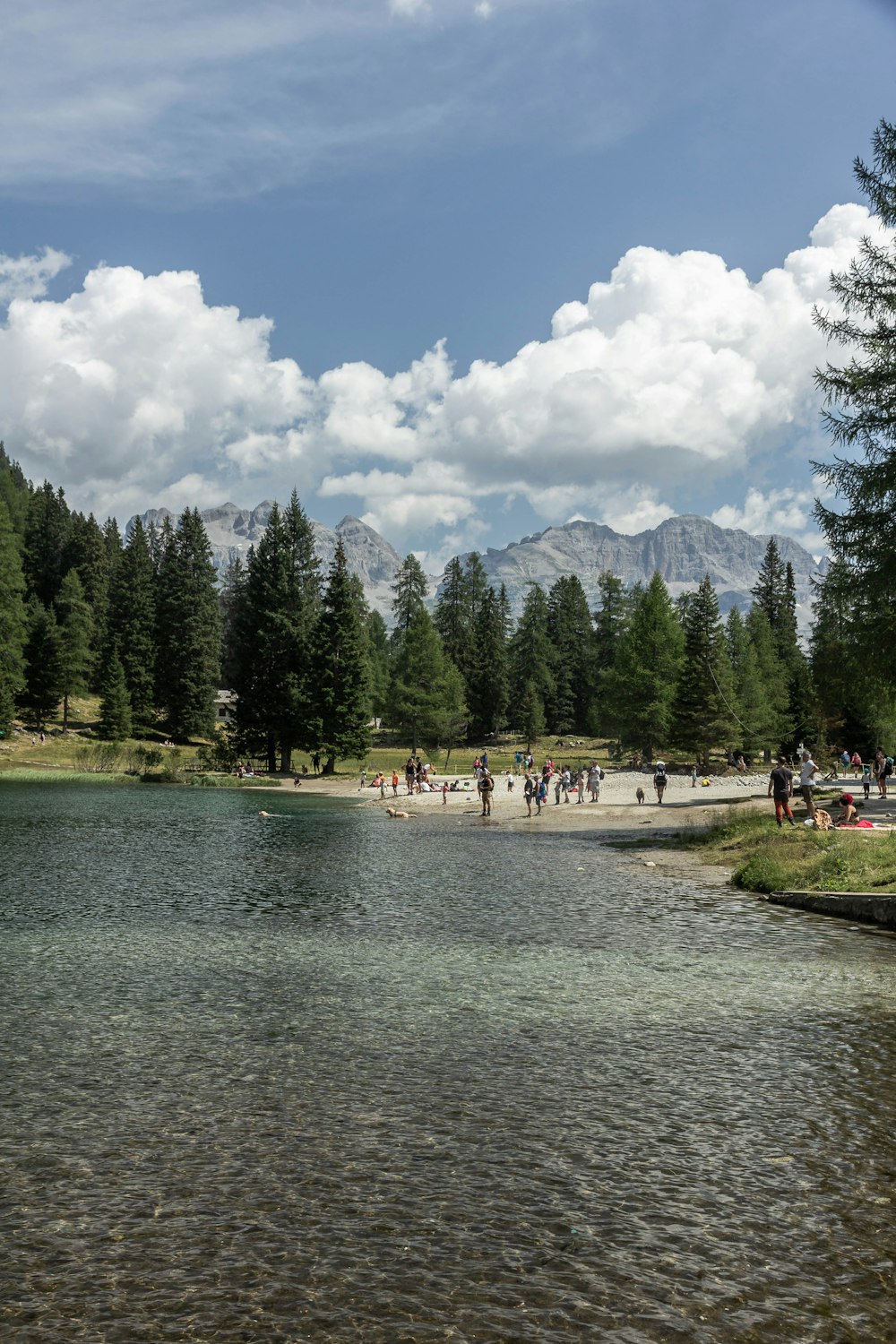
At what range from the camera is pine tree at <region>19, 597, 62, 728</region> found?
9838 centimetres

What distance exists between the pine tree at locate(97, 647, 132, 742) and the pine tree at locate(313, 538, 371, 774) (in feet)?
73.1

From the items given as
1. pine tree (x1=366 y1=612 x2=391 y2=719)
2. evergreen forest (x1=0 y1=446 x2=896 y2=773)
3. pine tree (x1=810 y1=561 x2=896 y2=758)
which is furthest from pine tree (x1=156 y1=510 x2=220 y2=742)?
pine tree (x1=810 y1=561 x2=896 y2=758)

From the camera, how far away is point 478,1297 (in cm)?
652

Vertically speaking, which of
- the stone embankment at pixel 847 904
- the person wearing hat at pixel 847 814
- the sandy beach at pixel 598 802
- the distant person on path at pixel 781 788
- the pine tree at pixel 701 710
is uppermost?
the pine tree at pixel 701 710

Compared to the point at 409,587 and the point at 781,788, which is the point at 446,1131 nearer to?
the point at 781,788

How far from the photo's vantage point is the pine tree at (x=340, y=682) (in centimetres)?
8219

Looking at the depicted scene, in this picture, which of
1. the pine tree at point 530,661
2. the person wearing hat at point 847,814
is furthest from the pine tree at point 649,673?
the person wearing hat at point 847,814

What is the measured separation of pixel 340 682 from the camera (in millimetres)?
82500

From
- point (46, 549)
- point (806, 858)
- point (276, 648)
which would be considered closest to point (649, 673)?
point (276, 648)

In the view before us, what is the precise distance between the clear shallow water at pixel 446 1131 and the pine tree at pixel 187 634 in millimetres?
83971

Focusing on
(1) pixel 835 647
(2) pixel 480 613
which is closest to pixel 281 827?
(1) pixel 835 647

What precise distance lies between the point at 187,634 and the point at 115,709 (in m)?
14.9

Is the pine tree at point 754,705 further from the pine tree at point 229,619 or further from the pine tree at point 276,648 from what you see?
the pine tree at point 229,619

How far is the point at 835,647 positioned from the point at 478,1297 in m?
27.4
